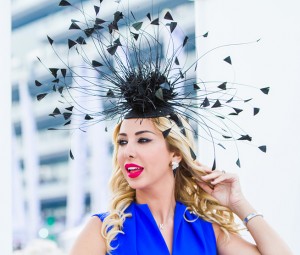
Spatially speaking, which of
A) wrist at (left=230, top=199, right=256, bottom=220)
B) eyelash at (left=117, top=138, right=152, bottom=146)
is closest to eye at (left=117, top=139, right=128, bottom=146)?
eyelash at (left=117, top=138, right=152, bottom=146)

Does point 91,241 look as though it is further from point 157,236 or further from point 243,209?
point 243,209

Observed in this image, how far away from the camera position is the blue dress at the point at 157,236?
221cm

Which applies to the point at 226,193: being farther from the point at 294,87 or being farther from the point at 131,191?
the point at 294,87

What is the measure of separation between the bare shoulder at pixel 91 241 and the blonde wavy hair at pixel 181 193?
0.9 inches

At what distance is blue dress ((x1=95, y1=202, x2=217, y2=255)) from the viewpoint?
7.24ft

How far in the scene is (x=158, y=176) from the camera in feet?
7.33

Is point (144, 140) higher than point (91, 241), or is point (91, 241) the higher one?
point (144, 140)

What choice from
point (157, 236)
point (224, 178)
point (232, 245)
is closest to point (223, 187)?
point (224, 178)

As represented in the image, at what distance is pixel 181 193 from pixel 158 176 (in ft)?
0.82

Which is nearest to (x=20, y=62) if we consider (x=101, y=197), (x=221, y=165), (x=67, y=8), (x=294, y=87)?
(x=67, y=8)

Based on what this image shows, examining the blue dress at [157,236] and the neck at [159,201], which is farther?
the neck at [159,201]

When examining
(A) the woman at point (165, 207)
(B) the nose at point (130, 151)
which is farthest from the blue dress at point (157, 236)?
(B) the nose at point (130, 151)

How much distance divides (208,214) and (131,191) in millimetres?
321

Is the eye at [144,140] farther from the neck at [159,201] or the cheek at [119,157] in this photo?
the neck at [159,201]
